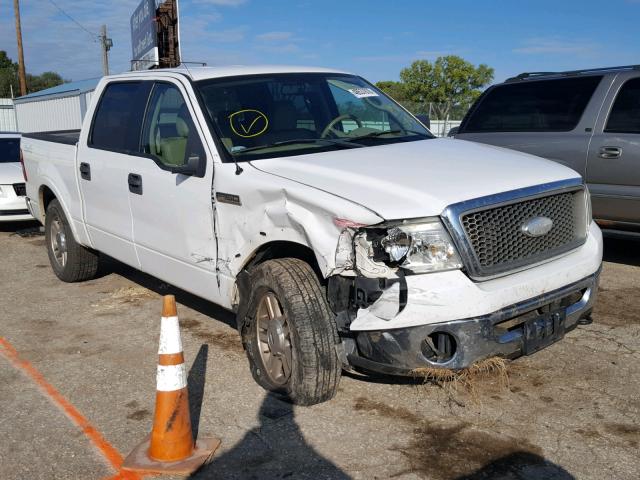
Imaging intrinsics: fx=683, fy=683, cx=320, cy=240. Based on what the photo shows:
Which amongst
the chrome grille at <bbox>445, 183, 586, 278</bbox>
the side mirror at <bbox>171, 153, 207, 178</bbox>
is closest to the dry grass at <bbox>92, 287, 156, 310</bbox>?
the side mirror at <bbox>171, 153, 207, 178</bbox>

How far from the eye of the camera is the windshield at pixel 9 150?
10.8m

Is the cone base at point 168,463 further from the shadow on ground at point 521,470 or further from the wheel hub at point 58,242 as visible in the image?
the wheel hub at point 58,242

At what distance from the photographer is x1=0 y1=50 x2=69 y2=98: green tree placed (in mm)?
64438

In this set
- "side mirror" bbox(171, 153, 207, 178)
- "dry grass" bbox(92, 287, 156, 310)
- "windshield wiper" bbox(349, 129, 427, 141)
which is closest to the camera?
"side mirror" bbox(171, 153, 207, 178)

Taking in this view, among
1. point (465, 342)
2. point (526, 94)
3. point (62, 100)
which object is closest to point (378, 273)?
point (465, 342)

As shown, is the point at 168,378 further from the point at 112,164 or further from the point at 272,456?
the point at 112,164

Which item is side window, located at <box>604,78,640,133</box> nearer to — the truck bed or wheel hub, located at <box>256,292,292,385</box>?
wheel hub, located at <box>256,292,292,385</box>

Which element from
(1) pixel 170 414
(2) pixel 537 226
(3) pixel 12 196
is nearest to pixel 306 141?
(2) pixel 537 226

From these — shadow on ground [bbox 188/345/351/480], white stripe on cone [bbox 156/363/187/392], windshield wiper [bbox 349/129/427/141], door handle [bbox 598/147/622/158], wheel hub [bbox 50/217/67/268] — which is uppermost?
windshield wiper [bbox 349/129/427/141]

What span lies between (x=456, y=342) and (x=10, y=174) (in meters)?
8.63

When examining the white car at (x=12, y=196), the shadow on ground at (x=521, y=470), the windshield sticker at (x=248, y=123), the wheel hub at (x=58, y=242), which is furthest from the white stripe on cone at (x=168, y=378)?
the white car at (x=12, y=196)

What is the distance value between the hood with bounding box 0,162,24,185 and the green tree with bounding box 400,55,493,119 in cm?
5619

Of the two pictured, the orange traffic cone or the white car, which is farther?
the white car

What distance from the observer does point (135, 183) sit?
4930 mm
